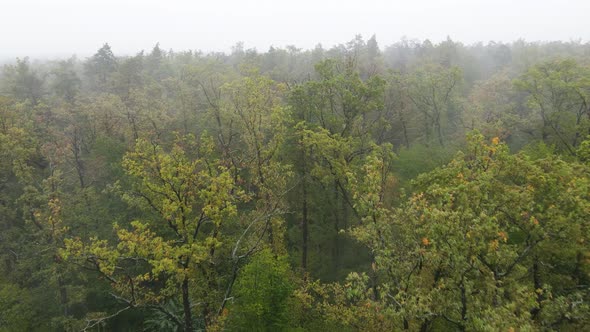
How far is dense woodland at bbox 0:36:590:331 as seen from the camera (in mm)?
11336

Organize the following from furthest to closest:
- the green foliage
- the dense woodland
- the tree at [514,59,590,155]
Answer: the tree at [514,59,590,155]
the green foliage
the dense woodland

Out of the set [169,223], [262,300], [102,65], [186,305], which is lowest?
[186,305]

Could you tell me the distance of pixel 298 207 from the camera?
25.9 metres

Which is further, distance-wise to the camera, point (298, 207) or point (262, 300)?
point (298, 207)

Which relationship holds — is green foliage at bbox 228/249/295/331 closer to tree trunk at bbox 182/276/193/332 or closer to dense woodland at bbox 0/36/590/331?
dense woodland at bbox 0/36/590/331

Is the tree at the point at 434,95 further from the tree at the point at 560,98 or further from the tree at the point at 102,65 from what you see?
the tree at the point at 102,65

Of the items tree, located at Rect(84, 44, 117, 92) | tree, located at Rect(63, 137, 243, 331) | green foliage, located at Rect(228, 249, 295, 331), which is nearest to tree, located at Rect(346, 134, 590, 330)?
green foliage, located at Rect(228, 249, 295, 331)

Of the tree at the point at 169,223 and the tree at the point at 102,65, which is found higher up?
the tree at the point at 102,65

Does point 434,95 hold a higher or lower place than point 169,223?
higher

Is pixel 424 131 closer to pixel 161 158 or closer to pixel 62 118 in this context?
pixel 161 158

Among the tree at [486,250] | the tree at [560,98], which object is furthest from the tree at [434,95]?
the tree at [486,250]

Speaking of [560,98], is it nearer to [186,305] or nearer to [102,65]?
[186,305]

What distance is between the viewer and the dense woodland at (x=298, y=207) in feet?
37.2

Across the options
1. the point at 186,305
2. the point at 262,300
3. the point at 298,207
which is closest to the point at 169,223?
the point at 186,305
